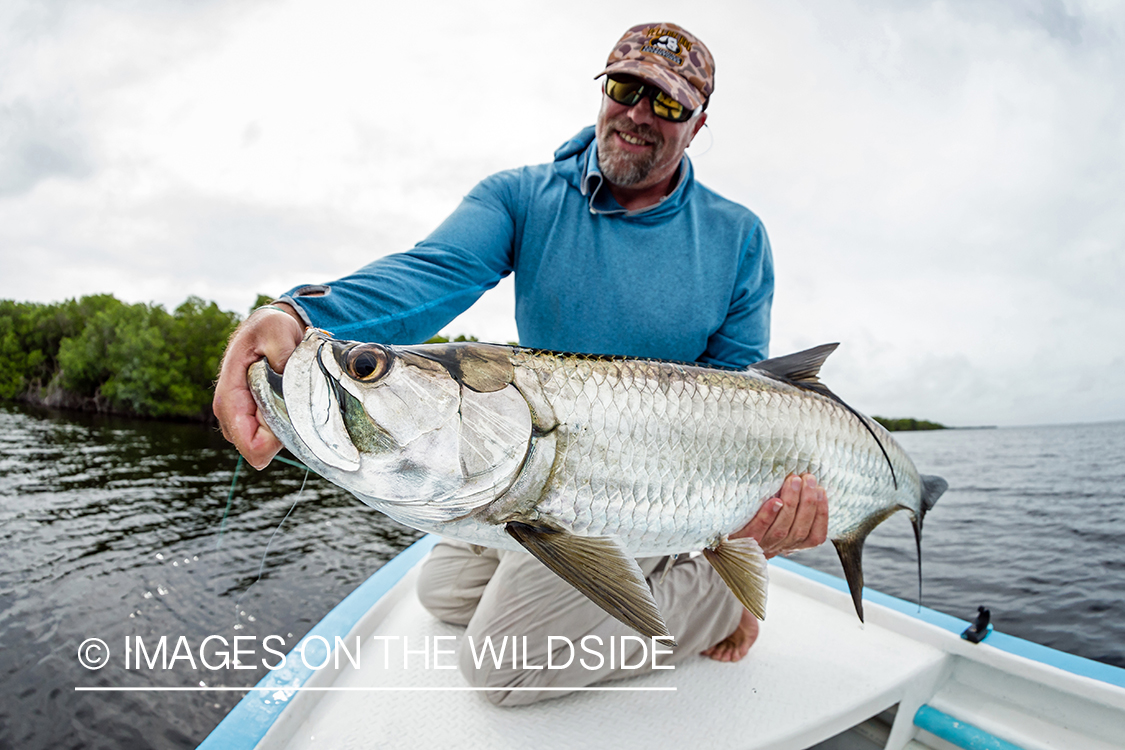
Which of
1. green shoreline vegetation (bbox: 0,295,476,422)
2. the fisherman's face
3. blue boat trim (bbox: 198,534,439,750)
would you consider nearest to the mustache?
the fisherman's face

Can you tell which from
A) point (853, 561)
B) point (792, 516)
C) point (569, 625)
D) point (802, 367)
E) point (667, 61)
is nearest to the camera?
point (792, 516)

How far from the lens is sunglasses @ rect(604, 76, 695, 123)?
3039mm

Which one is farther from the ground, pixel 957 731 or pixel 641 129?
pixel 641 129

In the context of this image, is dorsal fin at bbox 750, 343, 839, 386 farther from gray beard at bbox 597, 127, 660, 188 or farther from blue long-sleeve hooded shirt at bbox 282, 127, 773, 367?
gray beard at bbox 597, 127, 660, 188

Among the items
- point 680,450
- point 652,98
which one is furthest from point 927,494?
point 652,98

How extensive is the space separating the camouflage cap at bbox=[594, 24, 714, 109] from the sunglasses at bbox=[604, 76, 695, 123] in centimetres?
6

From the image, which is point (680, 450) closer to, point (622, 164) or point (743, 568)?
point (743, 568)

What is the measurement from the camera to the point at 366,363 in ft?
5.21

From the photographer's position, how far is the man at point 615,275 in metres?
2.77

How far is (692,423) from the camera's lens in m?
2.06

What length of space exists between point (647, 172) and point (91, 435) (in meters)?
38.4

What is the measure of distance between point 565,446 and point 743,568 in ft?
2.84

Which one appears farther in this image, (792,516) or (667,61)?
(667,61)

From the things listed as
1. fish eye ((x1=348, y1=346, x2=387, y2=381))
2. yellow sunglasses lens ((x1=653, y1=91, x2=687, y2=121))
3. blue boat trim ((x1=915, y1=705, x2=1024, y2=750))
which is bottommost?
blue boat trim ((x1=915, y1=705, x2=1024, y2=750))
